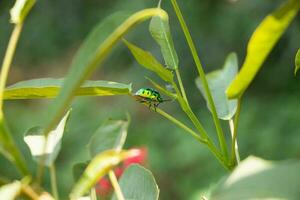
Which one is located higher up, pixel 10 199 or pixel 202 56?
pixel 10 199

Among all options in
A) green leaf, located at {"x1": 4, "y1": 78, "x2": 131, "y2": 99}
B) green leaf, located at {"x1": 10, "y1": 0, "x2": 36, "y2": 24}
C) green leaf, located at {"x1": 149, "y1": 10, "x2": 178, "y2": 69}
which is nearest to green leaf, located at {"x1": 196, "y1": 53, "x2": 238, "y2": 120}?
green leaf, located at {"x1": 149, "y1": 10, "x2": 178, "y2": 69}

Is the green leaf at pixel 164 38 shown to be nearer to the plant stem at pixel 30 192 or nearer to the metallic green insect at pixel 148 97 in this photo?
the metallic green insect at pixel 148 97

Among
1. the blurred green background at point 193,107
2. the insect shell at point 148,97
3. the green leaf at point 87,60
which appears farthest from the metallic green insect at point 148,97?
the blurred green background at point 193,107

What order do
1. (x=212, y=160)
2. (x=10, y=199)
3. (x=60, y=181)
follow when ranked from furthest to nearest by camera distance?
(x=60, y=181) < (x=212, y=160) < (x=10, y=199)

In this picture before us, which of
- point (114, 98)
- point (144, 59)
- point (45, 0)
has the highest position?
point (144, 59)

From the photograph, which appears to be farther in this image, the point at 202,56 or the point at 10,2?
the point at 10,2

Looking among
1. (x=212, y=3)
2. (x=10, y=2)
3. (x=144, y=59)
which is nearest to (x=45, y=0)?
(x=10, y=2)

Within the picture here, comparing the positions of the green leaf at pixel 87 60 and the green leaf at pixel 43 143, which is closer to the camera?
the green leaf at pixel 87 60

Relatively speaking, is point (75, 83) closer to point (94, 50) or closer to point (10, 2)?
point (94, 50)
